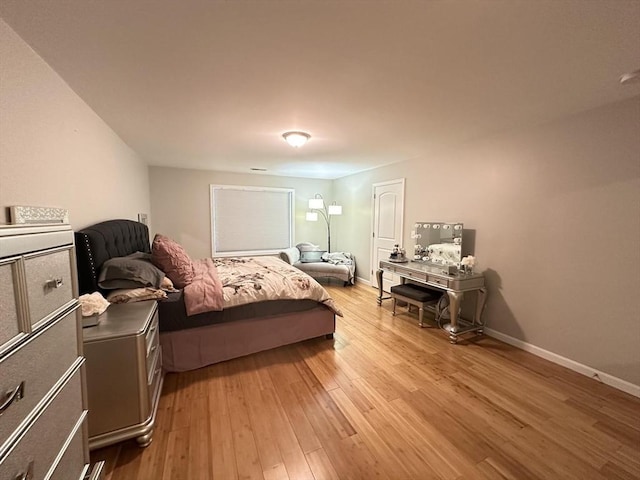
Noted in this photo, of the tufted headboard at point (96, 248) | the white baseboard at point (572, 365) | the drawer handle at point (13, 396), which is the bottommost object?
the white baseboard at point (572, 365)

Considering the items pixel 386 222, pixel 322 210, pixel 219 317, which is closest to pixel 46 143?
pixel 219 317

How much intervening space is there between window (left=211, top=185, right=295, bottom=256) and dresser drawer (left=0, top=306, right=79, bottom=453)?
4632mm

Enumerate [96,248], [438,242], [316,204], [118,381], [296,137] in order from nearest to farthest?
1. [118,381]
2. [96,248]
3. [296,137]
4. [438,242]
5. [316,204]

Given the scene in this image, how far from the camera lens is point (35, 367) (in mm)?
802

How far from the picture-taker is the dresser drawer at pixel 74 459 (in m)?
0.91

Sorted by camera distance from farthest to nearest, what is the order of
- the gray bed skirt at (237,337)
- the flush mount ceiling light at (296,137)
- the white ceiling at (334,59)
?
the flush mount ceiling light at (296,137), the gray bed skirt at (237,337), the white ceiling at (334,59)

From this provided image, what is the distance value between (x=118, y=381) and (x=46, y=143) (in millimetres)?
1492

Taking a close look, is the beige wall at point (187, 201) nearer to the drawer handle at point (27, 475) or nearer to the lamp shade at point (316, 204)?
the lamp shade at point (316, 204)

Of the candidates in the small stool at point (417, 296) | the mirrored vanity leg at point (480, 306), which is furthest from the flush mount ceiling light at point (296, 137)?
the mirrored vanity leg at point (480, 306)

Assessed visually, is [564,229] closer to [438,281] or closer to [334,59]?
[438,281]

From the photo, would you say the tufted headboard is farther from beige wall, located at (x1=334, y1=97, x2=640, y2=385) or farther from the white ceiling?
beige wall, located at (x1=334, y1=97, x2=640, y2=385)

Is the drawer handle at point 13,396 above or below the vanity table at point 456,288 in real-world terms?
above

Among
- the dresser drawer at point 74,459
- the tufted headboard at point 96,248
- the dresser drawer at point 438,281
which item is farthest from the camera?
the dresser drawer at point 438,281

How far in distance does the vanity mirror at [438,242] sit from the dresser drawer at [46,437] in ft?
11.7
